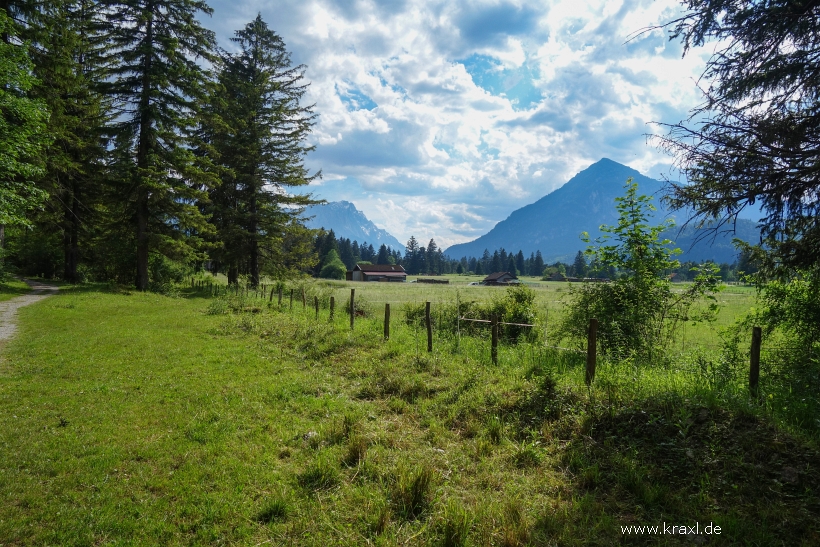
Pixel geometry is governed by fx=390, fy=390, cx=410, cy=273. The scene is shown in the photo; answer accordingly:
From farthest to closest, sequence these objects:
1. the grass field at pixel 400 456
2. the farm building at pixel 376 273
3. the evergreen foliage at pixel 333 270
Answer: the farm building at pixel 376 273, the evergreen foliage at pixel 333 270, the grass field at pixel 400 456

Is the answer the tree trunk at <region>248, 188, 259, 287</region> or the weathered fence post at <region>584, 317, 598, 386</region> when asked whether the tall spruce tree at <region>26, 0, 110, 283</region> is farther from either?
the weathered fence post at <region>584, 317, 598, 386</region>

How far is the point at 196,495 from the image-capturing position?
14.6ft

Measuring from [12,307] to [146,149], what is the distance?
1302 centimetres

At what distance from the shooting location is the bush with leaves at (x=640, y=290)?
29.2 ft

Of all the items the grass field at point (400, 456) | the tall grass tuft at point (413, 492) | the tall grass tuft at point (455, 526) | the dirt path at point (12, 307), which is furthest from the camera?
the dirt path at point (12, 307)

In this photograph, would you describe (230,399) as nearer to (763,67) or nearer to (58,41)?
(763,67)

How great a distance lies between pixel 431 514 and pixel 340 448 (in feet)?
6.33

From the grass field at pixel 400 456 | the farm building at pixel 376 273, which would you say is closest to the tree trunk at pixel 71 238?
the grass field at pixel 400 456

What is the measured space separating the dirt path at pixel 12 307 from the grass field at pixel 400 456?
4.84m

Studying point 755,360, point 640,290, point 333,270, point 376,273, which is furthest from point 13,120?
point 376,273

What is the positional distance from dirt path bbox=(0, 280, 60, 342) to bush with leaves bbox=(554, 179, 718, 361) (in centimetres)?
1696

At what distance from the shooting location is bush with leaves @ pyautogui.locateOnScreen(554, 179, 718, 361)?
8898mm

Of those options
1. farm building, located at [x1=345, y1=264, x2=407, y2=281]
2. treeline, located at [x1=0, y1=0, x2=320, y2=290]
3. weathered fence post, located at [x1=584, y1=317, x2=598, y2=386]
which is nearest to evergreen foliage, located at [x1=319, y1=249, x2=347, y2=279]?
farm building, located at [x1=345, y1=264, x2=407, y2=281]

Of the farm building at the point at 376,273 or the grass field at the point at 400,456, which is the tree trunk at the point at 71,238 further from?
the farm building at the point at 376,273
